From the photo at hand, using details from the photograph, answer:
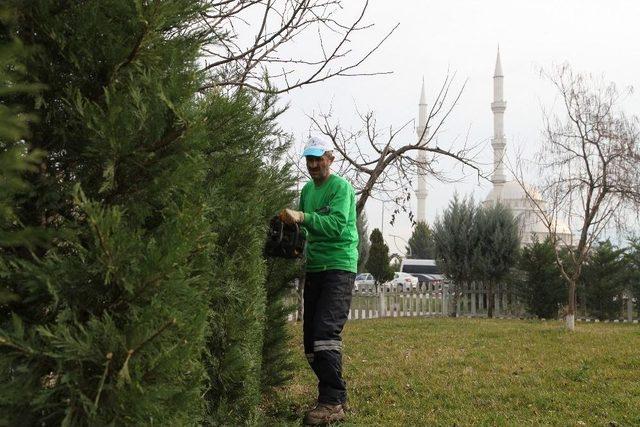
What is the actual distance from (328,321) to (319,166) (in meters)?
1.08

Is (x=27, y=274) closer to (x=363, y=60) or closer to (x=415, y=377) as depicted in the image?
(x=363, y=60)

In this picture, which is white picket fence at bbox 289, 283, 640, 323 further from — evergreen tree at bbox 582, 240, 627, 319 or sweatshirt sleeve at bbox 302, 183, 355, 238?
sweatshirt sleeve at bbox 302, 183, 355, 238

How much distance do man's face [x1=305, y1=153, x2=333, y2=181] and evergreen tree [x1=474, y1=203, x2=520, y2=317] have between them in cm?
1709

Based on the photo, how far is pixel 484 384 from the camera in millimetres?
6152

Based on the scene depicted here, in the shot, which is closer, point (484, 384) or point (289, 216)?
point (289, 216)

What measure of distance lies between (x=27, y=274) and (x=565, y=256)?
65.1 ft

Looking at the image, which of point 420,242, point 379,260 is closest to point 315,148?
point 379,260

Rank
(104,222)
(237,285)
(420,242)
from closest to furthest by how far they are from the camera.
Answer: (104,222)
(237,285)
(420,242)

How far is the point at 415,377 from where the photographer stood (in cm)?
659

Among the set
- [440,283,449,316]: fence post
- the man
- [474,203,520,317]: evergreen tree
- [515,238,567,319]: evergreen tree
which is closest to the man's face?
the man

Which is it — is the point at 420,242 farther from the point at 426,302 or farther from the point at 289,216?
the point at 289,216

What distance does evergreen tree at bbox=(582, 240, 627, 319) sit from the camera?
19.0m

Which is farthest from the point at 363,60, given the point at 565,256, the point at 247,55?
the point at 565,256

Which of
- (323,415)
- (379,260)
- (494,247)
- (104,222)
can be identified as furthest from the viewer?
(379,260)
